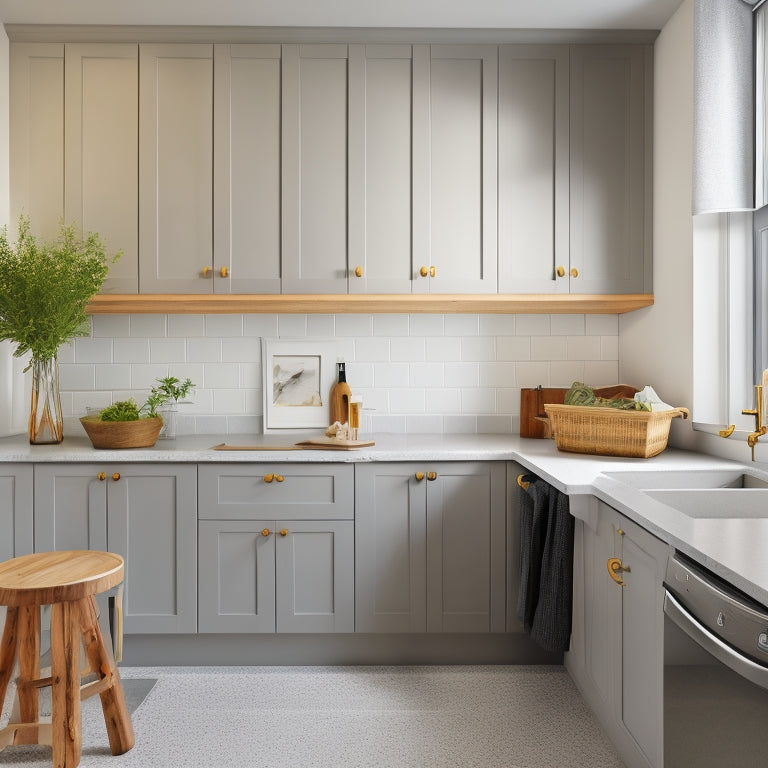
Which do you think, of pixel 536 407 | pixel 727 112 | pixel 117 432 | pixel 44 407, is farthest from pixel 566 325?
pixel 44 407

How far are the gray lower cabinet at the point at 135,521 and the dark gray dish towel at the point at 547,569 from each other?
1.23 metres

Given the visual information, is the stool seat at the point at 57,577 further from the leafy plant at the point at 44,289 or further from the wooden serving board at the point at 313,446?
the leafy plant at the point at 44,289

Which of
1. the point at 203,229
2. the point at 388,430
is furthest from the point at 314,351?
the point at 203,229

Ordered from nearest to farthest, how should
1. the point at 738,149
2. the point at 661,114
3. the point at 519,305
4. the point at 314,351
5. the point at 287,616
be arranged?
the point at 738,149, the point at 287,616, the point at 661,114, the point at 519,305, the point at 314,351

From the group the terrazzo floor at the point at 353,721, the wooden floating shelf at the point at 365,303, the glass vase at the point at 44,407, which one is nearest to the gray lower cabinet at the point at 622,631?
the terrazzo floor at the point at 353,721

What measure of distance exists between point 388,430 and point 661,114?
1.77m

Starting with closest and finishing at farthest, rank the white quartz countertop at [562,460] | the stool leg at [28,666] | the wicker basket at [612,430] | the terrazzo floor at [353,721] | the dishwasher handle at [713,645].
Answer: the dishwasher handle at [713,645]
the white quartz countertop at [562,460]
the stool leg at [28,666]
the terrazzo floor at [353,721]
the wicker basket at [612,430]

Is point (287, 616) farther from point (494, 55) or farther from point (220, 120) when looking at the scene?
point (494, 55)

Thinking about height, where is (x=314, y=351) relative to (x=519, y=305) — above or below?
below

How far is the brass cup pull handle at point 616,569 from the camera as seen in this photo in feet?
5.43

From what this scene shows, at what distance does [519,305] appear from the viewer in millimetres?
2803

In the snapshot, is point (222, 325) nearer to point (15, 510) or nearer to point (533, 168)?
point (15, 510)

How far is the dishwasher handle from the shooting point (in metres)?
1.00

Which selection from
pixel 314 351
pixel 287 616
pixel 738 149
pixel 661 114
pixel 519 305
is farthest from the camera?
pixel 314 351
